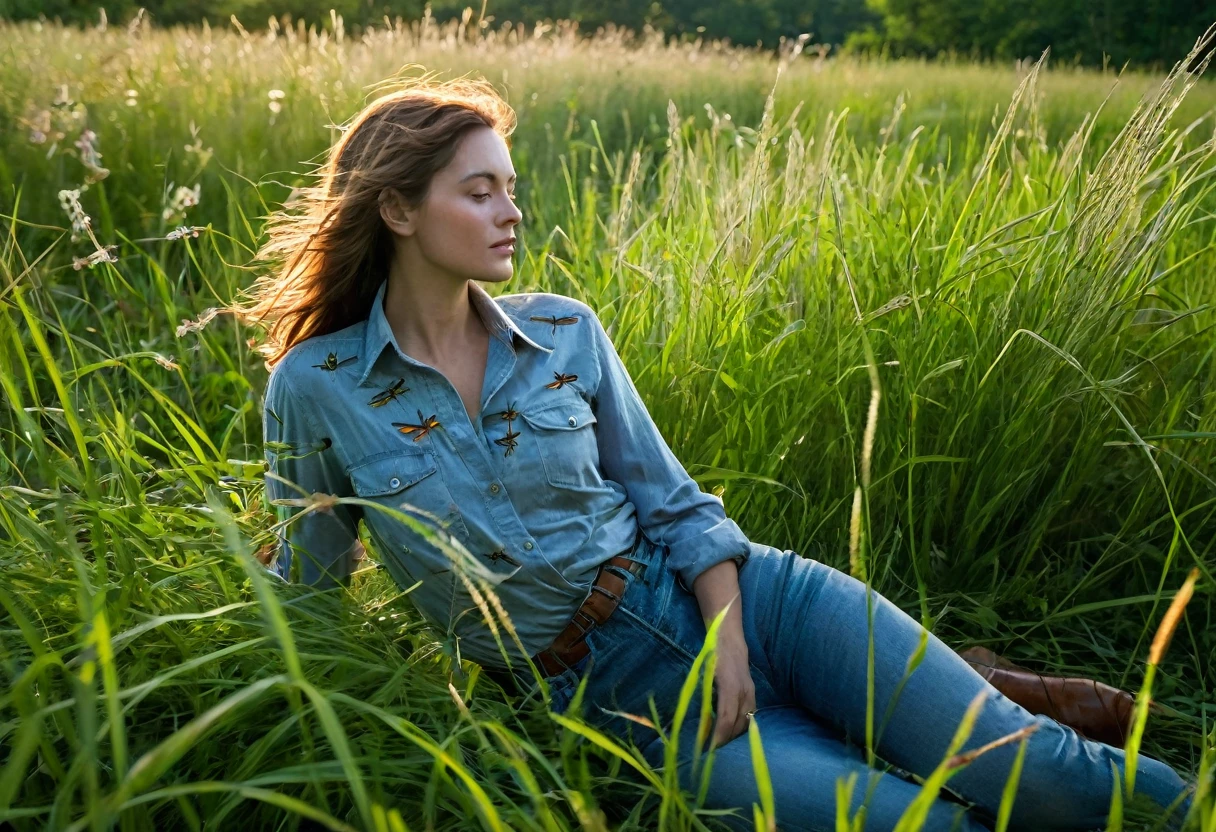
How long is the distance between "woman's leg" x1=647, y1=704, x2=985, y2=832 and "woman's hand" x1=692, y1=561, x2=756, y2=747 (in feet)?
0.11

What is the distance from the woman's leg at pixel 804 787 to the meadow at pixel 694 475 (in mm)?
89

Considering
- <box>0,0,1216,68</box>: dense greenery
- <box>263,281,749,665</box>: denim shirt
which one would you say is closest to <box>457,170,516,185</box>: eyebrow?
<box>263,281,749,665</box>: denim shirt

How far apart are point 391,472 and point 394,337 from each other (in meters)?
0.23

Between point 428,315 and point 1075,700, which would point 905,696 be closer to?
point 1075,700

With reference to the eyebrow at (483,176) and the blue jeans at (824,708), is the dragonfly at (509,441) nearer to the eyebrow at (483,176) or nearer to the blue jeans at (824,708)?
the blue jeans at (824,708)

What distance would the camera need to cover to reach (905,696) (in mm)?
1714

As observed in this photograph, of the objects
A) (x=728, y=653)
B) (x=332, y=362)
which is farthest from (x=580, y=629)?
(x=332, y=362)

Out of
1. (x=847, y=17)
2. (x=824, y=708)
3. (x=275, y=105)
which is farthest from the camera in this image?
(x=847, y=17)

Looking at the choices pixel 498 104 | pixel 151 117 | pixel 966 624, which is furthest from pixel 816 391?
pixel 151 117

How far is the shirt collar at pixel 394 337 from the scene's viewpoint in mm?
1900

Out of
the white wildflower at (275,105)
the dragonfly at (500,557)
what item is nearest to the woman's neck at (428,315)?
the dragonfly at (500,557)

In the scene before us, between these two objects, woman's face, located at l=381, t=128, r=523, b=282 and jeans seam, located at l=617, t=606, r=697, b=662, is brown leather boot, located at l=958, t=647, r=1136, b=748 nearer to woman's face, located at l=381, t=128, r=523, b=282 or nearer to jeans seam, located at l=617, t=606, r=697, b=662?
jeans seam, located at l=617, t=606, r=697, b=662

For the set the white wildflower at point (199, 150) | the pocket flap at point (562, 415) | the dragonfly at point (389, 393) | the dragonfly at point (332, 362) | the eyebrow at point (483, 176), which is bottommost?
the pocket flap at point (562, 415)

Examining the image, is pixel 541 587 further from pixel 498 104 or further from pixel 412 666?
pixel 498 104
